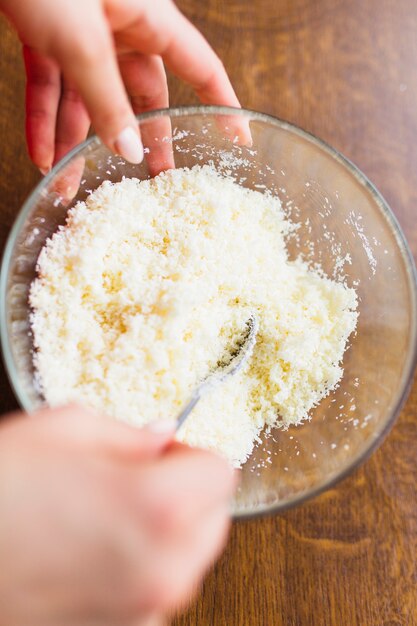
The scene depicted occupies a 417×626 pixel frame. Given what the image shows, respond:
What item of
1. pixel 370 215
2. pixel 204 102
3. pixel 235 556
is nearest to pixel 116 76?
pixel 204 102

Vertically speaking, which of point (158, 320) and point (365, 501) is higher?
point (158, 320)

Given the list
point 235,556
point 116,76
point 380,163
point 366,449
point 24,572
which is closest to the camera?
point 24,572

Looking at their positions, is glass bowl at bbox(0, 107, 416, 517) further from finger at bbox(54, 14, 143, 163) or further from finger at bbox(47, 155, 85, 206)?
finger at bbox(54, 14, 143, 163)

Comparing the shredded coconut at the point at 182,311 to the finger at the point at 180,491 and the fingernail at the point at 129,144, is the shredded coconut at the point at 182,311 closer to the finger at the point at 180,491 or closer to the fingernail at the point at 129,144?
Result: the fingernail at the point at 129,144

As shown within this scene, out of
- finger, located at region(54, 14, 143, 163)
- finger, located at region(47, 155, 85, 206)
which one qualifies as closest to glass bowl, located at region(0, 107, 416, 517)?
finger, located at region(47, 155, 85, 206)

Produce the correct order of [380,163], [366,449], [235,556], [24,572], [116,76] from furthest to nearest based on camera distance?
[380,163]
[235,556]
[366,449]
[116,76]
[24,572]

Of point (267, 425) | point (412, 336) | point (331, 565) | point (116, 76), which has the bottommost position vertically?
point (331, 565)

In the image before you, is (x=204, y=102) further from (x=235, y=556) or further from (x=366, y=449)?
(x=235, y=556)
